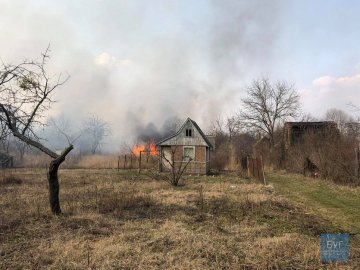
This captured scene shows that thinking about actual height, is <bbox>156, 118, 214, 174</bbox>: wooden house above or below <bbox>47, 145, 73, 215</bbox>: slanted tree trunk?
above

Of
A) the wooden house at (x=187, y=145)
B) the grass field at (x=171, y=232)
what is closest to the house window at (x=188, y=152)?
the wooden house at (x=187, y=145)

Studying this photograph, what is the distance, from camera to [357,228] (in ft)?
33.9

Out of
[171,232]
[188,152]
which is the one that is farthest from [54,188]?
[188,152]

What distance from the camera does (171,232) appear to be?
9.00 meters

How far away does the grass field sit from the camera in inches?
274

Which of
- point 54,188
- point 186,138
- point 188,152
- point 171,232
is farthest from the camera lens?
point 186,138

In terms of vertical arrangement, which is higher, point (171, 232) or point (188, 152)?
point (188, 152)

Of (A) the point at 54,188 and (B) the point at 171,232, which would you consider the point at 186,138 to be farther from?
(B) the point at 171,232

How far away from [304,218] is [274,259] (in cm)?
486

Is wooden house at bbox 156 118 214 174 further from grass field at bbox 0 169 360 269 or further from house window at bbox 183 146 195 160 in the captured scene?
grass field at bbox 0 169 360 269

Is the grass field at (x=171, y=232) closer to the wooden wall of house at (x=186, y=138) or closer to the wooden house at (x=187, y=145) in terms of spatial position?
the wooden house at (x=187, y=145)

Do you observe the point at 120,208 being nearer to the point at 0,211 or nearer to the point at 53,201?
the point at 53,201

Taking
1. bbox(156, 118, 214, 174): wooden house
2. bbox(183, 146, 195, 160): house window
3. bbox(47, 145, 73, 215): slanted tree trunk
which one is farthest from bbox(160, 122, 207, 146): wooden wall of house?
bbox(47, 145, 73, 215): slanted tree trunk

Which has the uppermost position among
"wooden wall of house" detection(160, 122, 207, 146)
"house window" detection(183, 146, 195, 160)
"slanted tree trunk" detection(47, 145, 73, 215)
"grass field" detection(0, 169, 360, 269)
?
"wooden wall of house" detection(160, 122, 207, 146)
